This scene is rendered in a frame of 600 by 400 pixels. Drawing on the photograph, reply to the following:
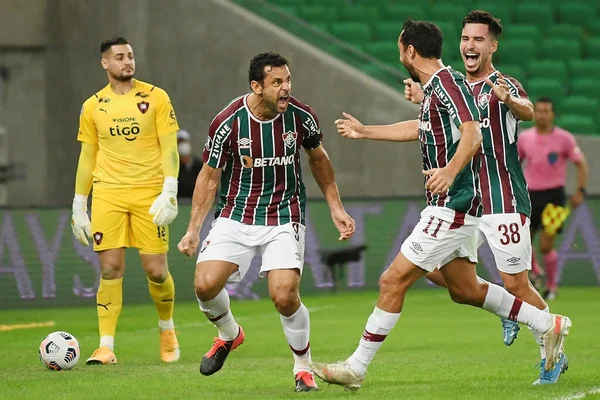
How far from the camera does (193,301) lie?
1523 cm

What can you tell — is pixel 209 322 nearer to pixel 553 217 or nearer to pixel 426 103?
pixel 553 217

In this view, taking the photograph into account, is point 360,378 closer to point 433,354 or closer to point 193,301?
point 433,354

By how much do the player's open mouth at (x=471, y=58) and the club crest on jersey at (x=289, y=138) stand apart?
133 cm

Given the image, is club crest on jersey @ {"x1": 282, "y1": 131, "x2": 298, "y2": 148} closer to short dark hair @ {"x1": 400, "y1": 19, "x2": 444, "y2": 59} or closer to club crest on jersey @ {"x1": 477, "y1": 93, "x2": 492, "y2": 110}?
short dark hair @ {"x1": 400, "y1": 19, "x2": 444, "y2": 59}

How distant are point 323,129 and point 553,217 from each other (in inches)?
173

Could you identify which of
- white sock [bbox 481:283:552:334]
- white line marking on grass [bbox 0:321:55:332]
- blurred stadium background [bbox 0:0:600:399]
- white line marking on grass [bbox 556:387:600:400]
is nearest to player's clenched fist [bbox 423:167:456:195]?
white sock [bbox 481:283:552:334]

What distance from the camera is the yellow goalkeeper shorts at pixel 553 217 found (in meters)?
14.5

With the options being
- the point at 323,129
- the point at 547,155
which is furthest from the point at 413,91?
the point at 323,129

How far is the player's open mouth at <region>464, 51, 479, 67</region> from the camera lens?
845cm

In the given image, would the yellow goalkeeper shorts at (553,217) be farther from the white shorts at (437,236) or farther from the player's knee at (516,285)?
the white shorts at (437,236)

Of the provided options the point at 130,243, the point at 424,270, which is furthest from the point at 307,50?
the point at 424,270

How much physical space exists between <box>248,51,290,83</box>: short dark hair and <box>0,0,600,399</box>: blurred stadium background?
99.4 inches

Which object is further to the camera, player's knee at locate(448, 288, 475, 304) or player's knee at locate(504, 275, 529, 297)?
player's knee at locate(504, 275, 529, 297)

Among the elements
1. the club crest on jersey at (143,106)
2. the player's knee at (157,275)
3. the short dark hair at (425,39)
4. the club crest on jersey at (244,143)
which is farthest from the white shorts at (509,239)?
the club crest on jersey at (143,106)
